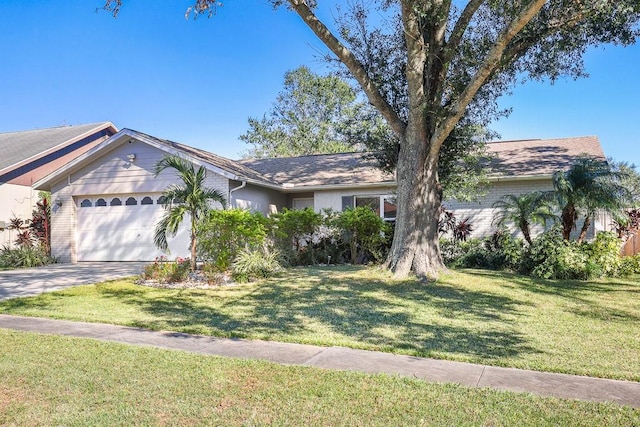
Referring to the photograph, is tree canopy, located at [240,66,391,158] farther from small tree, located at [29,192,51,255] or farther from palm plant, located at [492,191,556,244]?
palm plant, located at [492,191,556,244]

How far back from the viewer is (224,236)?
1094 cm

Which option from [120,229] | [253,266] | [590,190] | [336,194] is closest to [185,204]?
[253,266]

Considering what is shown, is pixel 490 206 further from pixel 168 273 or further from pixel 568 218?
pixel 168 273

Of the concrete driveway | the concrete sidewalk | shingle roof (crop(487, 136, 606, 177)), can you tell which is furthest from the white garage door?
shingle roof (crop(487, 136, 606, 177))

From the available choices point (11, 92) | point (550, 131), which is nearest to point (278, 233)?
point (550, 131)

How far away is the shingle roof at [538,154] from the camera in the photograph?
48.2 feet

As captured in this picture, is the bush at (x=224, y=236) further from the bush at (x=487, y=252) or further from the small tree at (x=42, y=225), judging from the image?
the small tree at (x=42, y=225)

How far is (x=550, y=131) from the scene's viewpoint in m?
21.1

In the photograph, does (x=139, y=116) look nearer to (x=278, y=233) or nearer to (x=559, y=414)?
(x=278, y=233)

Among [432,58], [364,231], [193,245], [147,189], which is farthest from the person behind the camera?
[147,189]

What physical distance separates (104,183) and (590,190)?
1494cm

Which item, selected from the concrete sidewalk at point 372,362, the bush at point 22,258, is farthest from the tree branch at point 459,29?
the bush at point 22,258

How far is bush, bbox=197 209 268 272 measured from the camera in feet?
35.7

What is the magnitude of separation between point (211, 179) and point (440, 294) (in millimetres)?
8669
